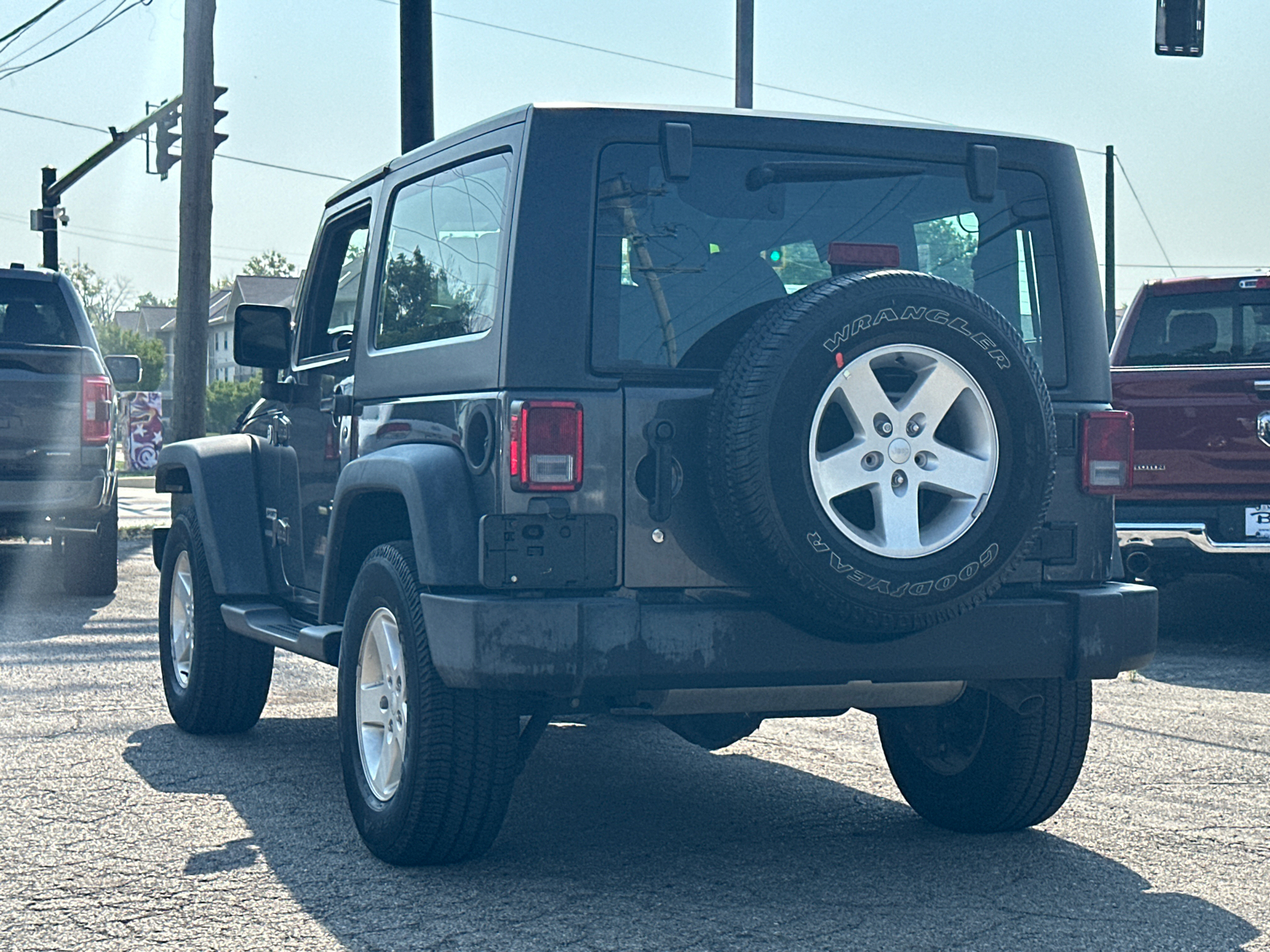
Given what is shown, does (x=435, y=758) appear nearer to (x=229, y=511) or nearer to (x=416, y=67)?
(x=229, y=511)

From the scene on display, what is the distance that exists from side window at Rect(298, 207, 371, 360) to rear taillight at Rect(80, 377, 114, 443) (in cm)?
474

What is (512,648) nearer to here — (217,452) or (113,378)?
(217,452)

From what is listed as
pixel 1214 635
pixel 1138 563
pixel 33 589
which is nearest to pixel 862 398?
pixel 1138 563

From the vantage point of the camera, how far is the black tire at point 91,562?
38.1 feet

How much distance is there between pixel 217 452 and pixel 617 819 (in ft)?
7.56

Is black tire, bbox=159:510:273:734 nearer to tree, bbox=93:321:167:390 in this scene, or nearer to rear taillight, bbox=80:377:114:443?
rear taillight, bbox=80:377:114:443

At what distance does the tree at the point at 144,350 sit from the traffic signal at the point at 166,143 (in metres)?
40.2

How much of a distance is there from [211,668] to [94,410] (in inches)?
183

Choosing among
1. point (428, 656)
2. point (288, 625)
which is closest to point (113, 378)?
point (288, 625)

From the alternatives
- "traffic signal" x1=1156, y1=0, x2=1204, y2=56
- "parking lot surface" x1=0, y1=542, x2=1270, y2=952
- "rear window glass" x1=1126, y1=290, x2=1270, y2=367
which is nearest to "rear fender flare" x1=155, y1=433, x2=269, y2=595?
"parking lot surface" x1=0, y1=542, x2=1270, y2=952

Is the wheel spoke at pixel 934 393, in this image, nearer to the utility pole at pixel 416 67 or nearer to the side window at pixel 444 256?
the side window at pixel 444 256

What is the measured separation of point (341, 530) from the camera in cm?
510

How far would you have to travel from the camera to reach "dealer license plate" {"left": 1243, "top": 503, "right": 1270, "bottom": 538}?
29.2ft

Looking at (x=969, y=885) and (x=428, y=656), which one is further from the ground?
(x=428, y=656)
